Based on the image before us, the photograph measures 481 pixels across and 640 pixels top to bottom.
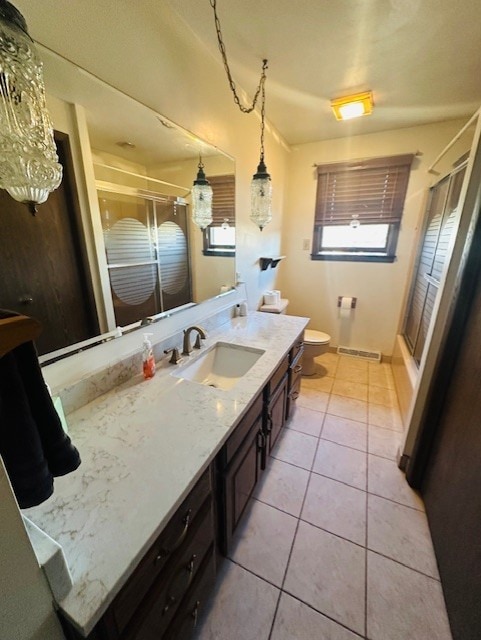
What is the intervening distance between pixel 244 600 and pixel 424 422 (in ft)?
4.10

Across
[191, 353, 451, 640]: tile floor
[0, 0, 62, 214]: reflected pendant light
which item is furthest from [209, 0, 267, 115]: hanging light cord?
[191, 353, 451, 640]: tile floor

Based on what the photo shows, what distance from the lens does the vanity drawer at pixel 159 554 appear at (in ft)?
1.91

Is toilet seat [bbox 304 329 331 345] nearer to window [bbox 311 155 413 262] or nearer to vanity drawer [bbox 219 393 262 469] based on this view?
window [bbox 311 155 413 262]

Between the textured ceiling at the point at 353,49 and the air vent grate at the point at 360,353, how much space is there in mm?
2370

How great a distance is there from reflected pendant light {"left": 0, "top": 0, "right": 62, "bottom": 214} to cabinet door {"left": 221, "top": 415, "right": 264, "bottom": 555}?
1.15 meters

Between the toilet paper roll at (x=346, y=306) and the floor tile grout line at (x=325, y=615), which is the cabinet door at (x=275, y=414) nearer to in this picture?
the floor tile grout line at (x=325, y=615)

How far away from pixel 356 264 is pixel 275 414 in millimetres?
2173

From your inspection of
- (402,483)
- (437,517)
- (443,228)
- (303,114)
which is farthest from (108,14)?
(402,483)

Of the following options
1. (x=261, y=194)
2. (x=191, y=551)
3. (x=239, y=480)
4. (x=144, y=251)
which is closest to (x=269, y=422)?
(x=239, y=480)

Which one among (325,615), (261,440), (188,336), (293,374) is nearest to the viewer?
(325,615)

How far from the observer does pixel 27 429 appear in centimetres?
44

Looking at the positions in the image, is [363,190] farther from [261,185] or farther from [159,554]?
[159,554]

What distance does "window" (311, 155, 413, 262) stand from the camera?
266 cm

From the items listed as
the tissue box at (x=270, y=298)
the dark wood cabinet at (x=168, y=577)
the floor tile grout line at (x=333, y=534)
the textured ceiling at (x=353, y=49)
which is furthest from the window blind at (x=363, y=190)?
the dark wood cabinet at (x=168, y=577)
